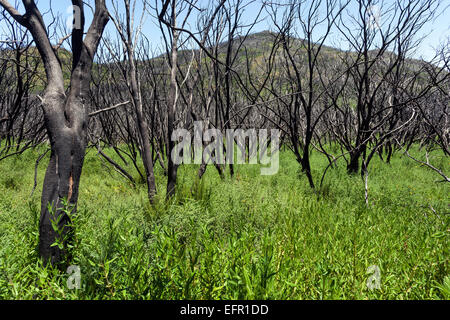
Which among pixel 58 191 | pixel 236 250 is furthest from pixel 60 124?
pixel 236 250

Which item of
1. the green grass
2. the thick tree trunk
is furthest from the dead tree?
the green grass

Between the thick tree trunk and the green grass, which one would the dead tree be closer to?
the thick tree trunk

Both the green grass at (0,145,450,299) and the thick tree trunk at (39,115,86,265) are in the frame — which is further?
the thick tree trunk at (39,115,86,265)

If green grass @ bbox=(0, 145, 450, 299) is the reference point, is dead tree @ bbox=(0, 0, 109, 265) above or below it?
above

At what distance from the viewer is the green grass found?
1246 millimetres

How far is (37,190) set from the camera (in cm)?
453

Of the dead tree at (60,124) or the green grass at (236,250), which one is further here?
the dead tree at (60,124)

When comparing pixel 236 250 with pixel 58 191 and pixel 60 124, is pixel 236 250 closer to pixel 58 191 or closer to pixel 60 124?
pixel 58 191

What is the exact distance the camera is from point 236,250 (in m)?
1.52

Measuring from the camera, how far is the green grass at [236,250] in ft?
4.09

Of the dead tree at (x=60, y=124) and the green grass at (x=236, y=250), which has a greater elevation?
the dead tree at (x=60, y=124)

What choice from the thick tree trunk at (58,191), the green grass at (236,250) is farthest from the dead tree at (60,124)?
the green grass at (236,250)

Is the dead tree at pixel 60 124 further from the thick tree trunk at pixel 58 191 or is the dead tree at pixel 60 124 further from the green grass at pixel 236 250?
the green grass at pixel 236 250
